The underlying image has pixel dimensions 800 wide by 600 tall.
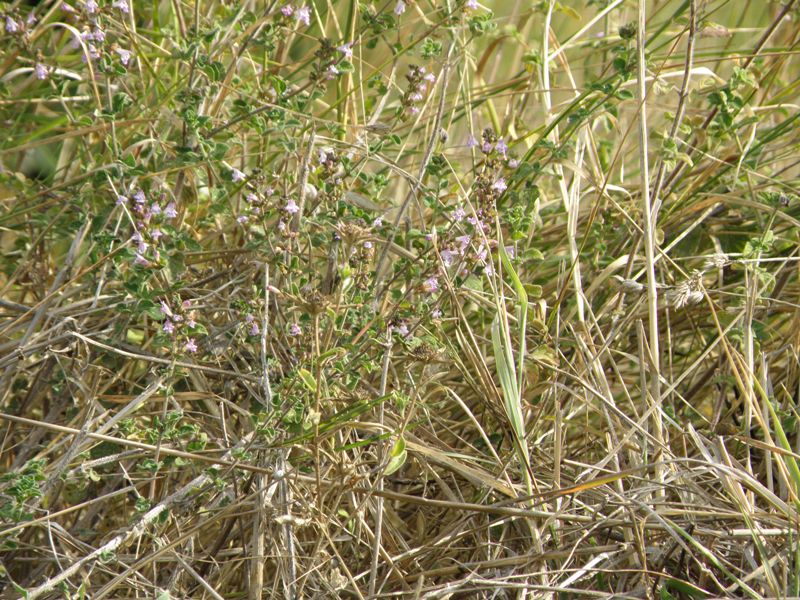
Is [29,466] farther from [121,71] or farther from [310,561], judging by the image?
[121,71]

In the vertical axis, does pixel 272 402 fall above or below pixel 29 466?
above

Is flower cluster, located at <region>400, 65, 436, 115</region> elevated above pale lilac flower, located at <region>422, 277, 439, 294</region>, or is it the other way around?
flower cluster, located at <region>400, 65, 436, 115</region>

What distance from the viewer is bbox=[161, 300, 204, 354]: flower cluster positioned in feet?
5.31

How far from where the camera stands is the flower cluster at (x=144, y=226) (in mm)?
1652

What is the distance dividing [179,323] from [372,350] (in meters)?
0.36

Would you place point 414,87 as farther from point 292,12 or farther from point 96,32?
point 96,32

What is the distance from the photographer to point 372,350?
5.87 ft

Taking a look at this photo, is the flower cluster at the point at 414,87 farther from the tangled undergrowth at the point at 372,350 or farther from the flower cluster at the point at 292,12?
the flower cluster at the point at 292,12

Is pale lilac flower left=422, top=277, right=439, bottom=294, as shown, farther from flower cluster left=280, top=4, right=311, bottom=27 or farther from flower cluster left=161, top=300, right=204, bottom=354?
flower cluster left=280, top=4, right=311, bottom=27

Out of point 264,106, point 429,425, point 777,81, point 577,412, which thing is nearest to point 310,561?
point 429,425

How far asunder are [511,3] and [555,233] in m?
1.39

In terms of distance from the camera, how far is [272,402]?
1610 millimetres

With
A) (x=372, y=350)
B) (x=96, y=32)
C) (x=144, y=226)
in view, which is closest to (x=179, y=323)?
(x=144, y=226)

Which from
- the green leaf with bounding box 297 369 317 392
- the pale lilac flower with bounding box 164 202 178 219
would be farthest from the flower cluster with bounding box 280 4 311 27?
the green leaf with bounding box 297 369 317 392
